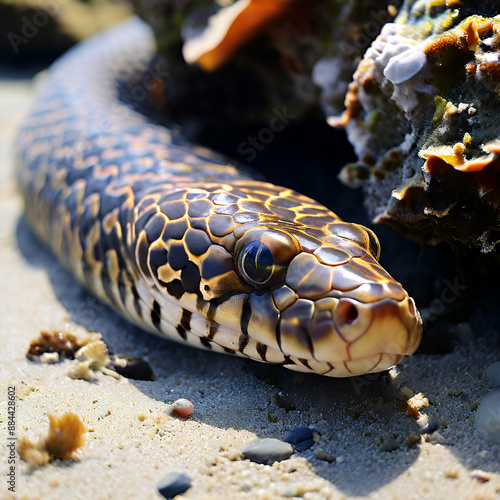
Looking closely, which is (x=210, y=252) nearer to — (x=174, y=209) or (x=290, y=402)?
(x=174, y=209)

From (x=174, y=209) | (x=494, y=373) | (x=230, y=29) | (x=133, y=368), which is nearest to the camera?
(x=494, y=373)

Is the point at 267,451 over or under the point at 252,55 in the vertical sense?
under

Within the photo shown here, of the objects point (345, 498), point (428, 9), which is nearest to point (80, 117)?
point (428, 9)

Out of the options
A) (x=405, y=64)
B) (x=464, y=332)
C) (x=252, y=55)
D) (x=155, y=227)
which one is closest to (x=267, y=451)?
(x=155, y=227)

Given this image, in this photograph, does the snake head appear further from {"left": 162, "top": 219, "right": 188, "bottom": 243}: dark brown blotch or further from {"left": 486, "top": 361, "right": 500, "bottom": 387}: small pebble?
{"left": 486, "top": 361, "right": 500, "bottom": 387}: small pebble

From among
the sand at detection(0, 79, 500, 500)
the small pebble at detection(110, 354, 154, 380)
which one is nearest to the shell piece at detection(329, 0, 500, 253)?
the sand at detection(0, 79, 500, 500)
